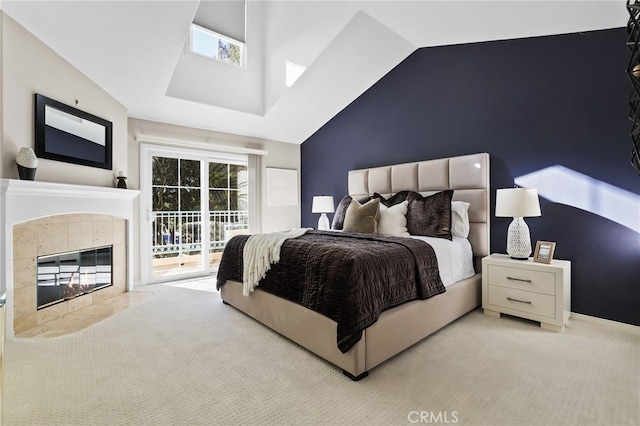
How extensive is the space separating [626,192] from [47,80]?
4959mm

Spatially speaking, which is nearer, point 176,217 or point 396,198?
point 396,198

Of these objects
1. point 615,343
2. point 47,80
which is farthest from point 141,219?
point 615,343

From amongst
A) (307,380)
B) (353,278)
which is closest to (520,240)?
(353,278)

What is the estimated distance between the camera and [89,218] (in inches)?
130

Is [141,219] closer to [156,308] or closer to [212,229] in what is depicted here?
[212,229]

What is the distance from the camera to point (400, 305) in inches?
84.5

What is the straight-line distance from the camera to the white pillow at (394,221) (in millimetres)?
3293

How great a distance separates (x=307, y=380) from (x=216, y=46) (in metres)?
4.16

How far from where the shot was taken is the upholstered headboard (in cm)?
326

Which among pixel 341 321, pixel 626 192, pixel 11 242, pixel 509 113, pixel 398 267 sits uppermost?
pixel 509 113

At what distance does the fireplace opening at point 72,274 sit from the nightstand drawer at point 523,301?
404cm

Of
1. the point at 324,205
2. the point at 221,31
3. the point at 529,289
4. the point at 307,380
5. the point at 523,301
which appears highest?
the point at 221,31

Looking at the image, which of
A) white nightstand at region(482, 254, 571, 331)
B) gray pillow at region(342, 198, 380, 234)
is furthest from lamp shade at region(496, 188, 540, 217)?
gray pillow at region(342, 198, 380, 234)

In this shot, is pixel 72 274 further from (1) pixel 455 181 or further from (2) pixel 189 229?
(1) pixel 455 181
